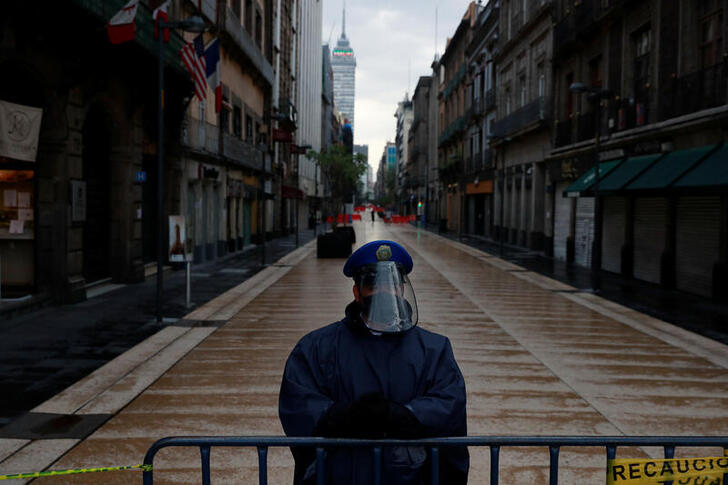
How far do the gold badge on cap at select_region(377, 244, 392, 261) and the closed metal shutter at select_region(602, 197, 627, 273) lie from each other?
744 inches

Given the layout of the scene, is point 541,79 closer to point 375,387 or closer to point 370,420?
point 375,387

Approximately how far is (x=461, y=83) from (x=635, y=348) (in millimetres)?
47728

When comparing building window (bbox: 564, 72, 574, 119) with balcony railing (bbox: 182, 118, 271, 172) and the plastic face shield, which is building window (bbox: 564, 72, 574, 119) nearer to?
balcony railing (bbox: 182, 118, 271, 172)

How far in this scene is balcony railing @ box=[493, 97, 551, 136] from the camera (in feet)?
91.8

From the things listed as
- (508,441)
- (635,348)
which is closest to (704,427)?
(635,348)

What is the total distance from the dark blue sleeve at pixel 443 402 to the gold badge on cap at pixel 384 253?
0.45 metres

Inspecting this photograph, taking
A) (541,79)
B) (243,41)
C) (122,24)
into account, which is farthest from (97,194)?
(541,79)

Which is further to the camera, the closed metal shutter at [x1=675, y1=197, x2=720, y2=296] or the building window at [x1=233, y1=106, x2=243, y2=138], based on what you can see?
the building window at [x1=233, y1=106, x2=243, y2=138]

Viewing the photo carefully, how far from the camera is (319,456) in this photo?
8.20 ft

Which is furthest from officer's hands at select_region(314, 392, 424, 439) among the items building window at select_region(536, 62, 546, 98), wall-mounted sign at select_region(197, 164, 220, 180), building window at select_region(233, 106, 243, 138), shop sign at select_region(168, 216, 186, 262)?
building window at select_region(536, 62, 546, 98)

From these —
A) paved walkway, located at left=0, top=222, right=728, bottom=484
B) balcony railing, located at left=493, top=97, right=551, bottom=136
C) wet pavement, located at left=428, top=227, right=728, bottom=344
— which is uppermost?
balcony railing, located at left=493, top=97, right=551, bottom=136

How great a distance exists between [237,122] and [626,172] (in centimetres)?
1704

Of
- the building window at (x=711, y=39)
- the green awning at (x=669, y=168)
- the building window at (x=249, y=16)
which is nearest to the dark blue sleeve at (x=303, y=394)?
the green awning at (x=669, y=168)

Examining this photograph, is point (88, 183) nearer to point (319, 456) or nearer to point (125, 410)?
point (125, 410)
